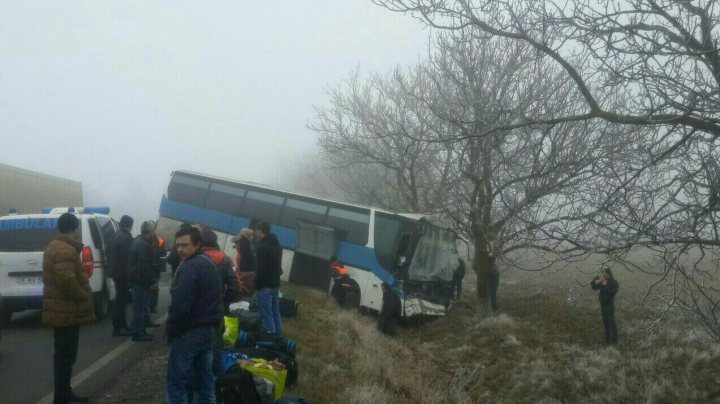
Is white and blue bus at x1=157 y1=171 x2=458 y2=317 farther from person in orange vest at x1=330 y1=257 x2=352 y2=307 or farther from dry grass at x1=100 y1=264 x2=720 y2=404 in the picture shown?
dry grass at x1=100 y1=264 x2=720 y2=404

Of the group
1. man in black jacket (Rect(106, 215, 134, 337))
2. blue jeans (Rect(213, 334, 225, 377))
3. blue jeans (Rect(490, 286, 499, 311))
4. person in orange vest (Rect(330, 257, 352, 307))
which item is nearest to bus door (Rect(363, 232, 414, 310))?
person in orange vest (Rect(330, 257, 352, 307))

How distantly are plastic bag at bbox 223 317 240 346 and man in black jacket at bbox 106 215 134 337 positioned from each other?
78.1 inches

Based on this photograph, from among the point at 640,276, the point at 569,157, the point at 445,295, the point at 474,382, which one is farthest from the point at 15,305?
the point at 640,276

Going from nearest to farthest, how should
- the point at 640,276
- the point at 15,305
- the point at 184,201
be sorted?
the point at 15,305, the point at 184,201, the point at 640,276

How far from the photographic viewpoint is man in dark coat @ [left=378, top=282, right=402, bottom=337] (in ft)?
46.4

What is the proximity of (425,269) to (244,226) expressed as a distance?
5873mm

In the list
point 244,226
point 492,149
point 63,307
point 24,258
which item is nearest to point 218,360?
point 63,307

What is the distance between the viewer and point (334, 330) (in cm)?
1126

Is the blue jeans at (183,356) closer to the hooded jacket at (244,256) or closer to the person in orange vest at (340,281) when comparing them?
the hooded jacket at (244,256)

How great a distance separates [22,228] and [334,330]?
5591mm

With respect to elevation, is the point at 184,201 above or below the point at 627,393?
above

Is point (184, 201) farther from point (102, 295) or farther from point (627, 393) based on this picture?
point (627, 393)

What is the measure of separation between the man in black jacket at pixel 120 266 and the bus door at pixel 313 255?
25.4ft

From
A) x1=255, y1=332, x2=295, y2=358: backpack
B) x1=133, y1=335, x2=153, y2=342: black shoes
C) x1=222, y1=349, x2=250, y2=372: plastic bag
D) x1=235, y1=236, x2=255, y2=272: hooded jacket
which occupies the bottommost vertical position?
x1=133, y1=335, x2=153, y2=342: black shoes
